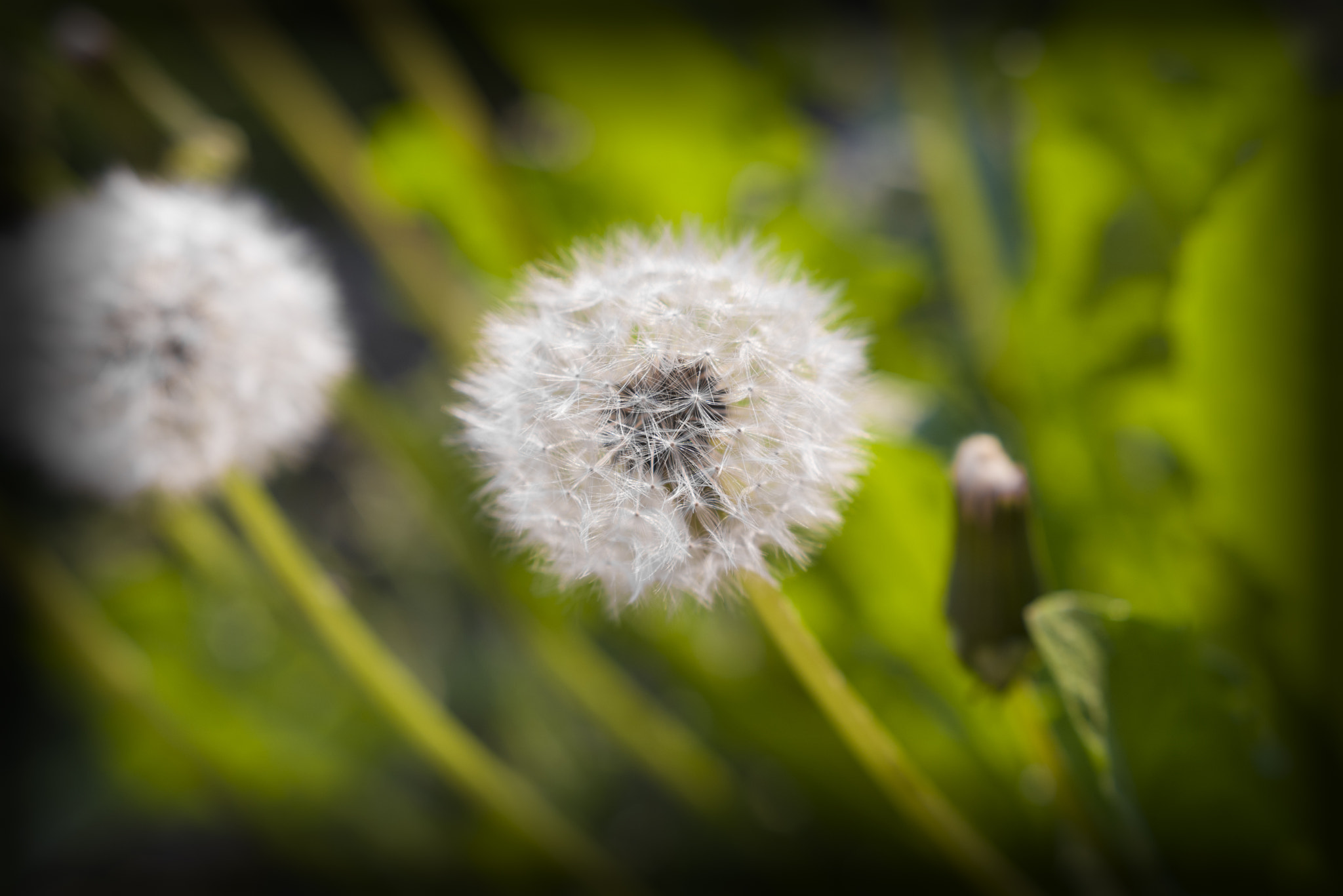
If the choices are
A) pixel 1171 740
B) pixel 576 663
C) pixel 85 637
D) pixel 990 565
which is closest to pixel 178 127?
pixel 85 637

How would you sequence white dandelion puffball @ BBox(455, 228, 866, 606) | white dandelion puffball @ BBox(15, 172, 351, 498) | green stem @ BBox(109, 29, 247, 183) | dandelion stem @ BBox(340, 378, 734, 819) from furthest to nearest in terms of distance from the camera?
dandelion stem @ BBox(340, 378, 734, 819)
green stem @ BBox(109, 29, 247, 183)
white dandelion puffball @ BBox(15, 172, 351, 498)
white dandelion puffball @ BBox(455, 228, 866, 606)

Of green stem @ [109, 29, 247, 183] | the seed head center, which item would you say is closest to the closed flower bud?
Result: the seed head center

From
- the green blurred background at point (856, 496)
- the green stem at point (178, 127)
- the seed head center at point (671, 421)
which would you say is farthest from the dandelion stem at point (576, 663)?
the seed head center at point (671, 421)

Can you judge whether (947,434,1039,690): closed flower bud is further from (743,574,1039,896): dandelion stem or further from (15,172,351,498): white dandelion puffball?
(15,172,351,498): white dandelion puffball

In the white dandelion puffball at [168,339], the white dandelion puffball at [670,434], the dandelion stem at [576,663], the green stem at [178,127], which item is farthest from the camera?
the dandelion stem at [576,663]

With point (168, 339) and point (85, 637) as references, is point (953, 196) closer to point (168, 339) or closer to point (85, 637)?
point (168, 339)

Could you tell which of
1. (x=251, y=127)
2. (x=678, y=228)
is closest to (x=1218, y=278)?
(x=678, y=228)

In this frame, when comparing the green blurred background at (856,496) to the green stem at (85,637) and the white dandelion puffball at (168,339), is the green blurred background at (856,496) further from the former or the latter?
the white dandelion puffball at (168,339)
